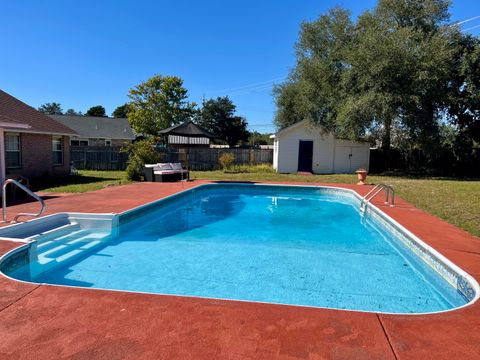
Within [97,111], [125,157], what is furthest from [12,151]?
[97,111]

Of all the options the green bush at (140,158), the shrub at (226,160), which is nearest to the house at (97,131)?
the shrub at (226,160)

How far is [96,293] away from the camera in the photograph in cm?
371

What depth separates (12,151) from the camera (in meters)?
13.6

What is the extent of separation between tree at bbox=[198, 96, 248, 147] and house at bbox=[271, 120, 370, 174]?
30.4 m

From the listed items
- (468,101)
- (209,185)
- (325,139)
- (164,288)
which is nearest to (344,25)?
(325,139)

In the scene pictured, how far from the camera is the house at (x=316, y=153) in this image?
21688 mm

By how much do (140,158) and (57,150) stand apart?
4.07 metres

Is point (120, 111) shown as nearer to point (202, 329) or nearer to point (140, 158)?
point (140, 158)

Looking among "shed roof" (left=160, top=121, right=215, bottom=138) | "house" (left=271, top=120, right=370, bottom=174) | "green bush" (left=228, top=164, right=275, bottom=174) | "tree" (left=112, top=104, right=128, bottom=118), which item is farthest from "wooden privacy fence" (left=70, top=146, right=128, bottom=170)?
"tree" (left=112, top=104, right=128, bottom=118)

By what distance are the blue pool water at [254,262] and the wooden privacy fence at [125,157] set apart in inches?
522

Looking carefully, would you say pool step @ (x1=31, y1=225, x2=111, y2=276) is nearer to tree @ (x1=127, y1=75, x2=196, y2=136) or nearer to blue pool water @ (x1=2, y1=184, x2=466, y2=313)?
blue pool water @ (x1=2, y1=184, x2=466, y2=313)

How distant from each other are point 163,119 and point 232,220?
35443 mm

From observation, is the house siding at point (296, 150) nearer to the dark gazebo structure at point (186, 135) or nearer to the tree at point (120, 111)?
the dark gazebo structure at point (186, 135)

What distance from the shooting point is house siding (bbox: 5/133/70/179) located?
14109 millimetres
